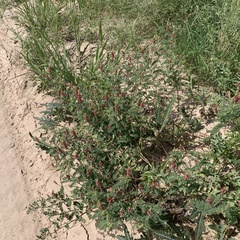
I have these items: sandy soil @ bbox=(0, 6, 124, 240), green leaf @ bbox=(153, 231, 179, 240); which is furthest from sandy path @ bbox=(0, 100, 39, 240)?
green leaf @ bbox=(153, 231, 179, 240)

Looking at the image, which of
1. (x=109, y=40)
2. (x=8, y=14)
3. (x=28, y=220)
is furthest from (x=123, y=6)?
(x=28, y=220)

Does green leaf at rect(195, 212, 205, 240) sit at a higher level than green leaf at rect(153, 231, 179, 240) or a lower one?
lower

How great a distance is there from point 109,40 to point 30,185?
5.68 ft

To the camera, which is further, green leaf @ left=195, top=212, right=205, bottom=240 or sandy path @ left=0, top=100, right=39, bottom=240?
sandy path @ left=0, top=100, right=39, bottom=240

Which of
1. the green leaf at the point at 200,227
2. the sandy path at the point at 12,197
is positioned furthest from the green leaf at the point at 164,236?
the sandy path at the point at 12,197

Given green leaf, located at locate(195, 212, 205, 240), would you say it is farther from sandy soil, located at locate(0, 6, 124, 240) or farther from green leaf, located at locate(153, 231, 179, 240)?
sandy soil, located at locate(0, 6, 124, 240)

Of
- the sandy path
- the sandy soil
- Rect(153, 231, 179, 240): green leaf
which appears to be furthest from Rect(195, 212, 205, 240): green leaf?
the sandy path

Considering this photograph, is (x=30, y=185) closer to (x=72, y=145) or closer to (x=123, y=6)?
(x=72, y=145)

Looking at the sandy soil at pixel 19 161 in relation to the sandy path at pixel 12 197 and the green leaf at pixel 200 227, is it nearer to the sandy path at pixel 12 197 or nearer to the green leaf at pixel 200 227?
the sandy path at pixel 12 197

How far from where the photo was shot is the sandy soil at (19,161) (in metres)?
2.74

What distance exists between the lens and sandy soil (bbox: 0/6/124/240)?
9.00 feet

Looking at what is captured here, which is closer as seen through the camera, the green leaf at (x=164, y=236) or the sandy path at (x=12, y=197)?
the green leaf at (x=164, y=236)

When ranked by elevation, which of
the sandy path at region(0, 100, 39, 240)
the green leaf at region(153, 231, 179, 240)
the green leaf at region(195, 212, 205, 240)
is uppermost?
the sandy path at region(0, 100, 39, 240)

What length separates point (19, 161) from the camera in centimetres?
319
